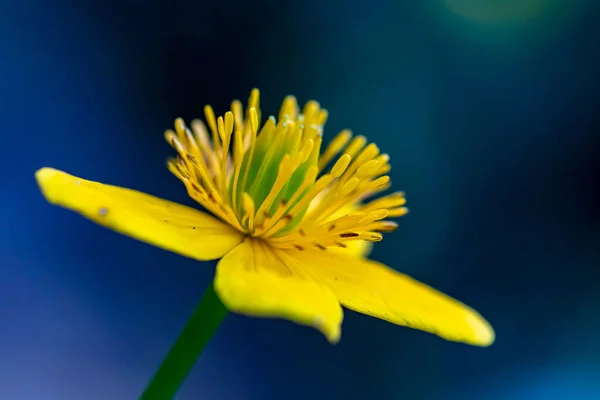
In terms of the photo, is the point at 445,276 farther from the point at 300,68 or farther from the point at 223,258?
the point at 223,258

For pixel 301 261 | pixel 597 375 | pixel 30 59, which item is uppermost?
pixel 597 375

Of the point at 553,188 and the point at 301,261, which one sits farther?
the point at 553,188

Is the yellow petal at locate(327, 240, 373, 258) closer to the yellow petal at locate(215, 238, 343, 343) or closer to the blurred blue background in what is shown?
the yellow petal at locate(215, 238, 343, 343)

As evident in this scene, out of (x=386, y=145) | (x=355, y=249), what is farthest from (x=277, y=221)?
(x=386, y=145)

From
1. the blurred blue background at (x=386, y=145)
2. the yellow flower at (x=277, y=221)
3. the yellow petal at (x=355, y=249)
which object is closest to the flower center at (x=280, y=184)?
the yellow flower at (x=277, y=221)

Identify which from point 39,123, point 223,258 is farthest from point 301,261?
point 39,123

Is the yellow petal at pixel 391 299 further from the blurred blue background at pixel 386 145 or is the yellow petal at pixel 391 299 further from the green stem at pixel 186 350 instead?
the blurred blue background at pixel 386 145

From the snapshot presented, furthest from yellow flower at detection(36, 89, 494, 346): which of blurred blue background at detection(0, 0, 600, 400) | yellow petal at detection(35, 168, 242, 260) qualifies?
blurred blue background at detection(0, 0, 600, 400)

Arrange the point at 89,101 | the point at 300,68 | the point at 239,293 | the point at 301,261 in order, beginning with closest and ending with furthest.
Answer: the point at 239,293
the point at 301,261
the point at 89,101
the point at 300,68
